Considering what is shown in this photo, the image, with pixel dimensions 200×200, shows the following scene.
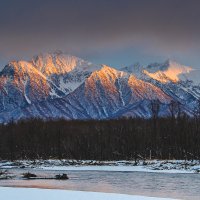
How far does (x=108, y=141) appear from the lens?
126 meters

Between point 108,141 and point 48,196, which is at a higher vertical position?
point 108,141

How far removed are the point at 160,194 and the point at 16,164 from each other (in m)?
71.3

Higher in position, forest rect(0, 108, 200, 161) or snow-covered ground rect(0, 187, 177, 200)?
forest rect(0, 108, 200, 161)

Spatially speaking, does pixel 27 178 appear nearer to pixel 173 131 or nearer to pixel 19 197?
pixel 19 197

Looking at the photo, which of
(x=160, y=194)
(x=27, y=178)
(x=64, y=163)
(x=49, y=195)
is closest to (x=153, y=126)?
(x=64, y=163)

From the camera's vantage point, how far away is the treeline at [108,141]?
11231cm

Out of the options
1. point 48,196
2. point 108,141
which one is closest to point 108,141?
point 108,141

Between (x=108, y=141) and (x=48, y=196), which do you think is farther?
(x=108, y=141)

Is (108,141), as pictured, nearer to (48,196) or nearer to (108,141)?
(108,141)

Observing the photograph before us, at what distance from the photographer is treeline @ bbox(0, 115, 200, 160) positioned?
112312mm

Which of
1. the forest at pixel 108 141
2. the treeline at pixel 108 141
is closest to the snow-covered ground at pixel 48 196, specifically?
the treeline at pixel 108 141

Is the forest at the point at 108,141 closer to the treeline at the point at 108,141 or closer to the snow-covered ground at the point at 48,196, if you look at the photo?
the treeline at the point at 108,141

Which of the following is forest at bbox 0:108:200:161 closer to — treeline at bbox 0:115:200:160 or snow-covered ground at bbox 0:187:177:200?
treeline at bbox 0:115:200:160

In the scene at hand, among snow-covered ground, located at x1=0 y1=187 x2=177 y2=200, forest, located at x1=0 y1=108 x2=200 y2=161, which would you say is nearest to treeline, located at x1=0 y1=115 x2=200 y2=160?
forest, located at x1=0 y1=108 x2=200 y2=161
